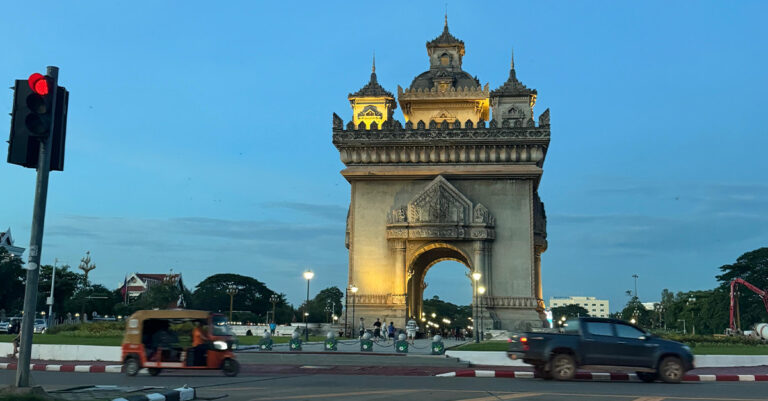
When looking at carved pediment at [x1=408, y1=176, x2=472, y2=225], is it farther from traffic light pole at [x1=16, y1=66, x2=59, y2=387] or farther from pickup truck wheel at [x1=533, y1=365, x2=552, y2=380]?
traffic light pole at [x1=16, y1=66, x2=59, y2=387]

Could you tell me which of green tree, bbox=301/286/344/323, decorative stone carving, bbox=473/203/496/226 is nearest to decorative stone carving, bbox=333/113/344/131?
decorative stone carving, bbox=473/203/496/226

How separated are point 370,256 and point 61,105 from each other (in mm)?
32337

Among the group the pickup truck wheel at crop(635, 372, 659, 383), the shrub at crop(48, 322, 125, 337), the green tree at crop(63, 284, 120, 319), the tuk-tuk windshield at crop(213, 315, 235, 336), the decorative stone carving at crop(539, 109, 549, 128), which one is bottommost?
the pickup truck wheel at crop(635, 372, 659, 383)

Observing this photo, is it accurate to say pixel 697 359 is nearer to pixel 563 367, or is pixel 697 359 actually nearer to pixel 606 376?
pixel 606 376

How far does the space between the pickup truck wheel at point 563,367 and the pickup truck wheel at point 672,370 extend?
210 cm

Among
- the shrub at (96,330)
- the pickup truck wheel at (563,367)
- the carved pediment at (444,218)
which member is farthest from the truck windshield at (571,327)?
the shrub at (96,330)

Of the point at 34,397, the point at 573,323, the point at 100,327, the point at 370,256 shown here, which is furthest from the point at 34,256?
the point at 370,256

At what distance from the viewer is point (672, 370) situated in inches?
650

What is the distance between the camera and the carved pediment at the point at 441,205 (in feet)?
134

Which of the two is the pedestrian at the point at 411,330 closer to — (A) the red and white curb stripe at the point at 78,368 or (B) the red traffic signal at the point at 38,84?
(A) the red and white curb stripe at the point at 78,368

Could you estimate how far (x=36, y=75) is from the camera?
9.67m

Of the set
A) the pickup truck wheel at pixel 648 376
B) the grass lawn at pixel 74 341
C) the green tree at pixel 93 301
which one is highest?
the green tree at pixel 93 301

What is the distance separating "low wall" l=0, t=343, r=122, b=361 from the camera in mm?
23812

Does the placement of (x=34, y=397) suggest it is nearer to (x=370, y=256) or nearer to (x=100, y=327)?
(x=100, y=327)
